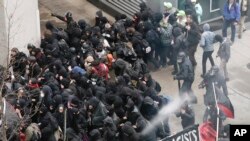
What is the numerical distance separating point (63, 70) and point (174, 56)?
4123 mm

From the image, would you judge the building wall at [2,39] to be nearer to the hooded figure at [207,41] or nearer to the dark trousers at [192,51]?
the dark trousers at [192,51]

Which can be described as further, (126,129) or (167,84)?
(167,84)

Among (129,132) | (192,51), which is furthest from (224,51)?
(129,132)

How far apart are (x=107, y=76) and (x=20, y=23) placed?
3.58m

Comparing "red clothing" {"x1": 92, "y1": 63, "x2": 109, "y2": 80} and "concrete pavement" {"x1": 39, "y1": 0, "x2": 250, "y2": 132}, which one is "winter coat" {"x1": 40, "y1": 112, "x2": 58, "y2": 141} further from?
"concrete pavement" {"x1": 39, "y1": 0, "x2": 250, "y2": 132}

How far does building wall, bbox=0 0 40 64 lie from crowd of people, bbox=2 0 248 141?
2.35 ft

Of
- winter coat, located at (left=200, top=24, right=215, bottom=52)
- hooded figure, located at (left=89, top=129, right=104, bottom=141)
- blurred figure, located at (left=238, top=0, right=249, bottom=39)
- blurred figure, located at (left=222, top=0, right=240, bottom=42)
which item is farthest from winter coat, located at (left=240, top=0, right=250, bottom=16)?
hooded figure, located at (left=89, top=129, right=104, bottom=141)

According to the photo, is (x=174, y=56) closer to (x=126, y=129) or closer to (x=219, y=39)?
(x=219, y=39)

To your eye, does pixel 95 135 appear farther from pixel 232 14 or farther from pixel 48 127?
pixel 232 14

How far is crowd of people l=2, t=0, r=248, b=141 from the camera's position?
14.1 m

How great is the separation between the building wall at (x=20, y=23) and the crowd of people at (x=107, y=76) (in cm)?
72

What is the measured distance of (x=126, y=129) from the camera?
13758mm

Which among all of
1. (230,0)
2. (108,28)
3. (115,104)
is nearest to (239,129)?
(115,104)

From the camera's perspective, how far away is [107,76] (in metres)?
16.4
